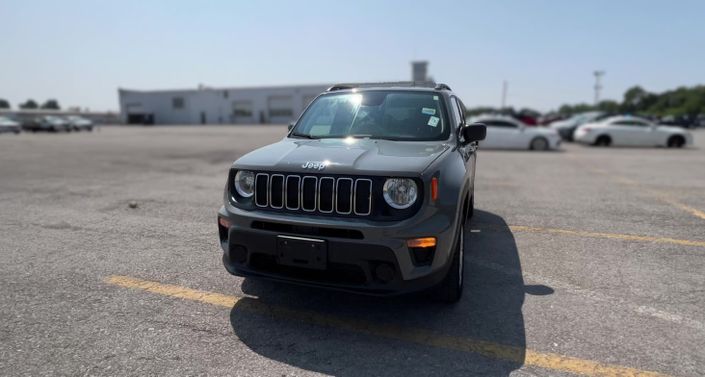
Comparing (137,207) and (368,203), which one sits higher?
(368,203)

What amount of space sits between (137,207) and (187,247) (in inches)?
110

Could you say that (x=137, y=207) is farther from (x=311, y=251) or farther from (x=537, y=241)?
(x=537, y=241)

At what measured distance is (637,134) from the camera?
798 inches

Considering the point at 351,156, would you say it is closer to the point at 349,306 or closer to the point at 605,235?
the point at 349,306

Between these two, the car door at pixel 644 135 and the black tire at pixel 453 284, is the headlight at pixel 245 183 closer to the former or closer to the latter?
the black tire at pixel 453 284

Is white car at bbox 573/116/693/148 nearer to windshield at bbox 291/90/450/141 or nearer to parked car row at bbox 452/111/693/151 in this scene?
parked car row at bbox 452/111/693/151

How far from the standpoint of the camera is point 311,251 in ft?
10.2

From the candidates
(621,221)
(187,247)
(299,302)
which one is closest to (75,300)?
(187,247)

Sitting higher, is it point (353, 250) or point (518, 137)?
point (518, 137)

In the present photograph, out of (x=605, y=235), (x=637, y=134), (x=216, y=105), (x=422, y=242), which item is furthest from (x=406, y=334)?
(x=216, y=105)

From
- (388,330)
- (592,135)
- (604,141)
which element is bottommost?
(388,330)

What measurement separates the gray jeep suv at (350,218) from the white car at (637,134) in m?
20.0

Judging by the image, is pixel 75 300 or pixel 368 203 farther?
pixel 75 300

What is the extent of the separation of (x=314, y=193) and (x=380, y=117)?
1500 mm
